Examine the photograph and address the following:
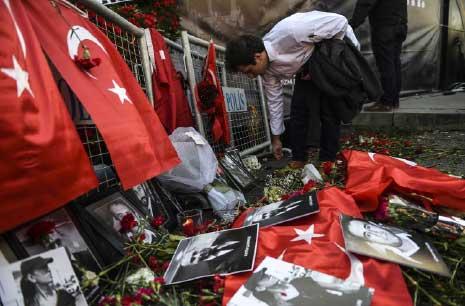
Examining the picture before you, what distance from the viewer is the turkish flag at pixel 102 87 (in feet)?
4.46

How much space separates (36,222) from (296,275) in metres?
0.88

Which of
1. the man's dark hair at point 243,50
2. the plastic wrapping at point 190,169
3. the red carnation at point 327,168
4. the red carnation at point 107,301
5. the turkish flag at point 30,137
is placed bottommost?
the red carnation at point 107,301

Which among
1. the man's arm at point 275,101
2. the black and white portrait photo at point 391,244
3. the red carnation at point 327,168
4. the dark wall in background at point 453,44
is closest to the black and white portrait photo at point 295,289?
the black and white portrait photo at point 391,244

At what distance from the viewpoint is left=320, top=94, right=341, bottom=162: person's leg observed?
2760 mm

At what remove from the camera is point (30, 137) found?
1.08 meters

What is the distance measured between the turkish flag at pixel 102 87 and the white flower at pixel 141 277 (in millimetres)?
315

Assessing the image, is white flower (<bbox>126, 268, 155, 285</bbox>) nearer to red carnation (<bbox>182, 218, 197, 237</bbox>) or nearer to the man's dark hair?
red carnation (<bbox>182, 218, 197, 237</bbox>)

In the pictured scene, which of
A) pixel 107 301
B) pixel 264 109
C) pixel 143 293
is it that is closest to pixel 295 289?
pixel 143 293

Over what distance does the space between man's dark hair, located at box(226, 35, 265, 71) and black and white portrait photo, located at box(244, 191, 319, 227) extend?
1187 millimetres

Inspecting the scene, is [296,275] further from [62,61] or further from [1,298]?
[62,61]

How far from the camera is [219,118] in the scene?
294cm

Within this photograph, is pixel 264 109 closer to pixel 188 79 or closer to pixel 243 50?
pixel 188 79

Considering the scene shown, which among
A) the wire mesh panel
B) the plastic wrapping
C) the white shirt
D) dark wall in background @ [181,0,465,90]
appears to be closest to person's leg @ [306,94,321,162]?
the white shirt

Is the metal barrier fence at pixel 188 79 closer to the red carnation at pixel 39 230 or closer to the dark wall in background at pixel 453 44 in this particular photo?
the red carnation at pixel 39 230
